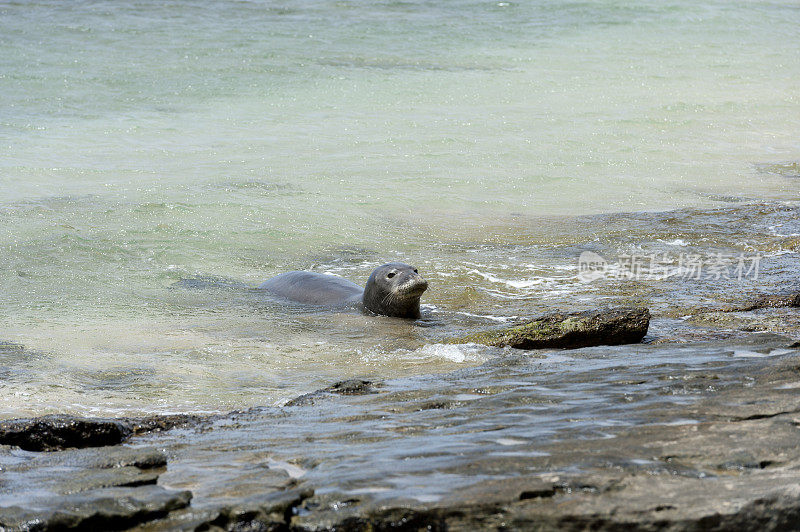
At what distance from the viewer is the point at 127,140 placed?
16281 mm

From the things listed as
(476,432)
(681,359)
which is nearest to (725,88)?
(681,359)

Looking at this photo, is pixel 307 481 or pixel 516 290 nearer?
pixel 307 481

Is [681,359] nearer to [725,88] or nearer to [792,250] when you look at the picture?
[792,250]

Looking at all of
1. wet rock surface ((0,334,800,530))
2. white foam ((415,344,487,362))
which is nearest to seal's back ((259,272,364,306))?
white foam ((415,344,487,362))

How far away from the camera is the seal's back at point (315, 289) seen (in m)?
8.35

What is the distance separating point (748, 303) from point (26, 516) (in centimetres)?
555

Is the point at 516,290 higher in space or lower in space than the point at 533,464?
lower

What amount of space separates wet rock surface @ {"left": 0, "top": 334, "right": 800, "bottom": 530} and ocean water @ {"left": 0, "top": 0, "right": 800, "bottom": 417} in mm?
1641

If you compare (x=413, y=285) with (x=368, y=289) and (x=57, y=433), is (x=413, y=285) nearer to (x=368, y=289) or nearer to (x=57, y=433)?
(x=368, y=289)

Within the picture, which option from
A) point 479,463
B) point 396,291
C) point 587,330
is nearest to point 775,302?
point 587,330

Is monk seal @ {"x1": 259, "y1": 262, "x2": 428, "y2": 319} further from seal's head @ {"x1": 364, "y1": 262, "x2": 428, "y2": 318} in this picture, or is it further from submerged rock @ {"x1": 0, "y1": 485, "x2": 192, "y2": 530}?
submerged rock @ {"x1": 0, "y1": 485, "x2": 192, "y2": 530}

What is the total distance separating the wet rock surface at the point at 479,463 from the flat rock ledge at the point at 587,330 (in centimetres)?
139

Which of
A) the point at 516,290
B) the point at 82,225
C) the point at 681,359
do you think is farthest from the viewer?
the point at 82,225

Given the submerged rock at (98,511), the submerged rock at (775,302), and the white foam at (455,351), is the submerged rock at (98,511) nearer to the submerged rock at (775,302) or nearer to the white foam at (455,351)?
the white foam at (455,351)
